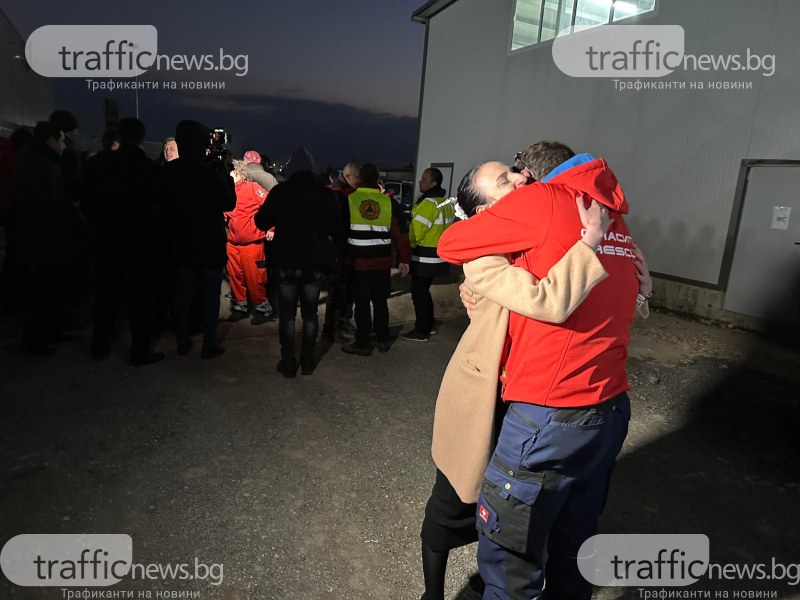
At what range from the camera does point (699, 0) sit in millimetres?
7477

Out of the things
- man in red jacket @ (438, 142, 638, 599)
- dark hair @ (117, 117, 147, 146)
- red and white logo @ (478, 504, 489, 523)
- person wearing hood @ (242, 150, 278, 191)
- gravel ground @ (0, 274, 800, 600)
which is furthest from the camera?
person wearing hood @ (242, 150, 278, 191)

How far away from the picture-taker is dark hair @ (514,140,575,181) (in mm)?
1877

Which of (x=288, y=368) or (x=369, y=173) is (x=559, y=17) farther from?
(x=288, y=368)

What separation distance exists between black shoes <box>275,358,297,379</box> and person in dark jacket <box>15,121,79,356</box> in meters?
2.14

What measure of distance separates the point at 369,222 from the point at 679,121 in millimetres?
5507

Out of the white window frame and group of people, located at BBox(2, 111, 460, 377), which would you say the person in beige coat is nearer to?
group of people, located at BBox(2, 111, 460, 377)

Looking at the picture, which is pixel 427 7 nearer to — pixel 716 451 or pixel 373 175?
pixel 373 175

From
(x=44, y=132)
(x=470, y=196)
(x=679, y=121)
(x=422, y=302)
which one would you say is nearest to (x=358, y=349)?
(x=422, y=302)

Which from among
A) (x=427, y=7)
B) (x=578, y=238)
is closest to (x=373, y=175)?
Result: (x=578, y=238)

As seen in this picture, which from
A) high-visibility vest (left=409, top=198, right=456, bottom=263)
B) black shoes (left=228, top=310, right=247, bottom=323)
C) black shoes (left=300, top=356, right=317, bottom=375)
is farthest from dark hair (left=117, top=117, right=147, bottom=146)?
high-visibility vest (left=409, top=198, right=456, bottom=263)

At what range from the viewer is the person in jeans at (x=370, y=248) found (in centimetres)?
523

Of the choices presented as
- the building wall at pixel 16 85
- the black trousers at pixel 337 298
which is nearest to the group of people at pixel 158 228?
the black trousers at pixel 337 298

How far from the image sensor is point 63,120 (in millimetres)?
4672

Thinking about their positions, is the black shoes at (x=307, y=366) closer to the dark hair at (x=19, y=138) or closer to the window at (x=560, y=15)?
the dark hair at (x=19, y=138)
